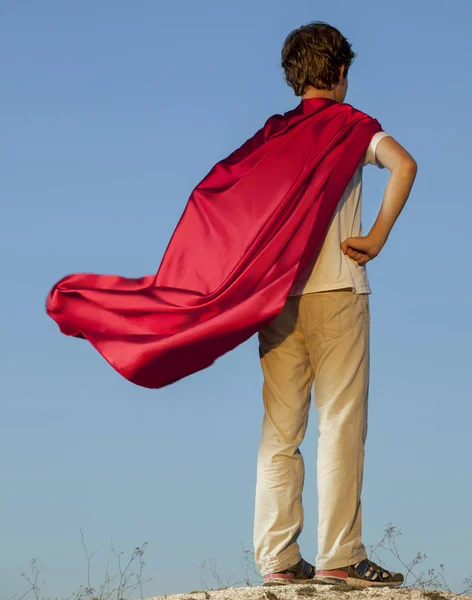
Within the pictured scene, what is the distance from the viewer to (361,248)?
566 cm

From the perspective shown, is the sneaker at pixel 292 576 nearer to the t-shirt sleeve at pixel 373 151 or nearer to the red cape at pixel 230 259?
the red cape at pixel 230 259

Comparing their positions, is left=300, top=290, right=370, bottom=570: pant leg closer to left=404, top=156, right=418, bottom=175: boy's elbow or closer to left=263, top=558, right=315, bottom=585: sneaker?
left=263, top=558, right=315, bottom=585: sneaker

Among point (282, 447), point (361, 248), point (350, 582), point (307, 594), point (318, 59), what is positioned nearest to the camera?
point (307, 594)

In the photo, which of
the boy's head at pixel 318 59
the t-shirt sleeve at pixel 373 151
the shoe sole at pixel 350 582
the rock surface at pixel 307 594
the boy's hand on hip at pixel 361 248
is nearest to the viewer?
the rock surface at pixel 307 594

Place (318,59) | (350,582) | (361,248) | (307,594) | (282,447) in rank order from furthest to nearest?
Answer: 1. (318,59)
2. (282,447)
3. (361,248)
4. (350,582)
5. (307,594)

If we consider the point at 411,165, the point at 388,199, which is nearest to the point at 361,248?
the point at 388,199

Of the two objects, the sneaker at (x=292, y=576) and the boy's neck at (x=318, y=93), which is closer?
the sneaker at (x=292, y=576)

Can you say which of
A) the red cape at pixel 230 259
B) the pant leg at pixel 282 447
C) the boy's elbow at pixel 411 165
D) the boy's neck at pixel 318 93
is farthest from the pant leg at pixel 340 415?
the boy's neck at pixel 318 93

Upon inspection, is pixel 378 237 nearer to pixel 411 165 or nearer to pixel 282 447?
pixel 411 165

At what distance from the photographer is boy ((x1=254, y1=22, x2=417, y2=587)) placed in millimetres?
5621

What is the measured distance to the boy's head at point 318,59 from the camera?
5.88 m

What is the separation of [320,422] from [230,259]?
854mm

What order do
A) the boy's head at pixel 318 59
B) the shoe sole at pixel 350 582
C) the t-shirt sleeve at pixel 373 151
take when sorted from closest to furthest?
the shoe sole at pixel 350 582, the t-shirt sleeve at pixel 373 151, the boy's head at pixel 318 59

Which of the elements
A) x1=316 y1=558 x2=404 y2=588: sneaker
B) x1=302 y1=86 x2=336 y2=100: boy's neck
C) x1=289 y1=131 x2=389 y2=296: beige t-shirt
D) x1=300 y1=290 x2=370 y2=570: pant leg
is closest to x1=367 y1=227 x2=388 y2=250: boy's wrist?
x1=289 y1=131 x2=389 y2=296: beige t-shirt
